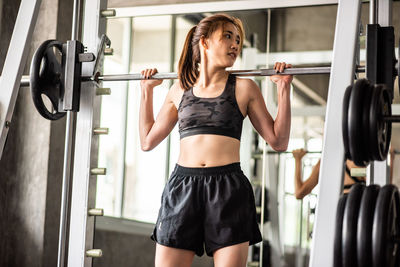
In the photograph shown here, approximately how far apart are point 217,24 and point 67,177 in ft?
2.93

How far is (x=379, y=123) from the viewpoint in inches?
66.2

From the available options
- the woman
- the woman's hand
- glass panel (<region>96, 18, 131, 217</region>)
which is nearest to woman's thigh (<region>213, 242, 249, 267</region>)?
the woman's hand

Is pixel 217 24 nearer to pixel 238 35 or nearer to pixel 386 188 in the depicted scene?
pixel 238 35

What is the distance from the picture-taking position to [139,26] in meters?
3.96

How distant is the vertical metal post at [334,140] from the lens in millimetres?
1719

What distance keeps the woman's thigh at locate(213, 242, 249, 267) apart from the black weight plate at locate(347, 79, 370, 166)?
1.68 feet

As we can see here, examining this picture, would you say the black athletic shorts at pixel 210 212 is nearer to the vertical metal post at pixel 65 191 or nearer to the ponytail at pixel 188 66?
the ponytail at pixel 188 66

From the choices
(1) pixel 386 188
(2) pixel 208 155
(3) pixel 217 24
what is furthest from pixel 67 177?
(1) pixel 386 188

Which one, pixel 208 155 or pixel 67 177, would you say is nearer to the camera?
pixel 208 155

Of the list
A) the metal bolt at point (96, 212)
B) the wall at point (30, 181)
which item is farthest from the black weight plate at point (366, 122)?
the wall at point (30, 181)

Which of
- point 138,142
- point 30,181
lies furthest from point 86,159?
point 30,181

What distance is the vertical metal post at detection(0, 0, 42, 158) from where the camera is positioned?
237 cm

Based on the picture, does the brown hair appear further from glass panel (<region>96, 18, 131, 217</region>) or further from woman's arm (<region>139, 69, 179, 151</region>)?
glass panel (<region>96, 18, 131, 217</region>)

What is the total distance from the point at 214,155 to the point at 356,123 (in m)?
0.55
